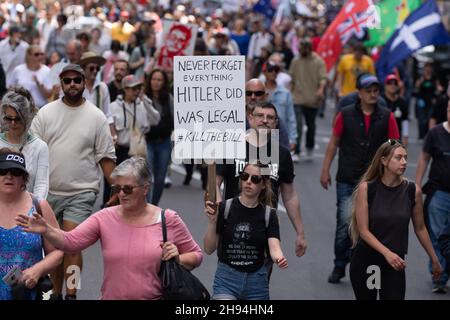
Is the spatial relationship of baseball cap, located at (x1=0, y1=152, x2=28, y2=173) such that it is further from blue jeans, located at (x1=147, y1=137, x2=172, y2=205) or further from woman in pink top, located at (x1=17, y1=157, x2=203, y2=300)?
blue jeans, located at (x1=147, y1=137, x2=172, y2=205)

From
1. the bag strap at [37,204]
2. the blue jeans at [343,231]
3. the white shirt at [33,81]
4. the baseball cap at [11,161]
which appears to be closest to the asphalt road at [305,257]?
the blue jeans at [343,231]

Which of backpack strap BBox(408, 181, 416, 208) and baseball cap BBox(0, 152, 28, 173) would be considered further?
backpack strap BBox(408, 181, 416, 208)

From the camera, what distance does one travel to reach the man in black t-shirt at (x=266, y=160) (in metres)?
8.72

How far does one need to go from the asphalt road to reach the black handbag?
3.32 meters

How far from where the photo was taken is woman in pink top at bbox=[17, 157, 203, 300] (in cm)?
672

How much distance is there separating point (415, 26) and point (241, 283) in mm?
11700

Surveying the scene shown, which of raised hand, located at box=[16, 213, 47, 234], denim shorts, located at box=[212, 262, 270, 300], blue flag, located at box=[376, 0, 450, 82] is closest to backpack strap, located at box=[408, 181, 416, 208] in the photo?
denim shorts, located at box=[212, 262, 270, 300]

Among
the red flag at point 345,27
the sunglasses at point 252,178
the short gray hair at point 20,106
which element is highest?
the red flag at point 345,27

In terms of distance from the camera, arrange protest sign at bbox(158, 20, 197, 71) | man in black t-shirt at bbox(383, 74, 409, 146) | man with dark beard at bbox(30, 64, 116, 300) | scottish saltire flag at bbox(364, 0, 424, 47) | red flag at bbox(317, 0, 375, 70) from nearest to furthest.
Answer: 1. man with dark beard at bbox(30, 64, 116, 300)
2. man in black t-shirt at bbox(383, 74, 409, 146)
3. protest sign at bbox(158, 20, 197, 71)
4. red flag at bbox(317, 0, 375, 70)
5. scottish saltire flag at bbox(364, 0, 424, 47)

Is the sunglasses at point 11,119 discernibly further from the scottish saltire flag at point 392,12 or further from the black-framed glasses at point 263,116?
the scottish saltire flag at point 392,12

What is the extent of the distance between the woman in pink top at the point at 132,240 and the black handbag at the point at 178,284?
1.9 inches

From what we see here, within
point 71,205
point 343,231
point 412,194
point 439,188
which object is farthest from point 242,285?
point 439,188

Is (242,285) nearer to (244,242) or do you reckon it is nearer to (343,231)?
(244,242)

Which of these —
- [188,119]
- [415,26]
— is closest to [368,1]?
[415,26]
